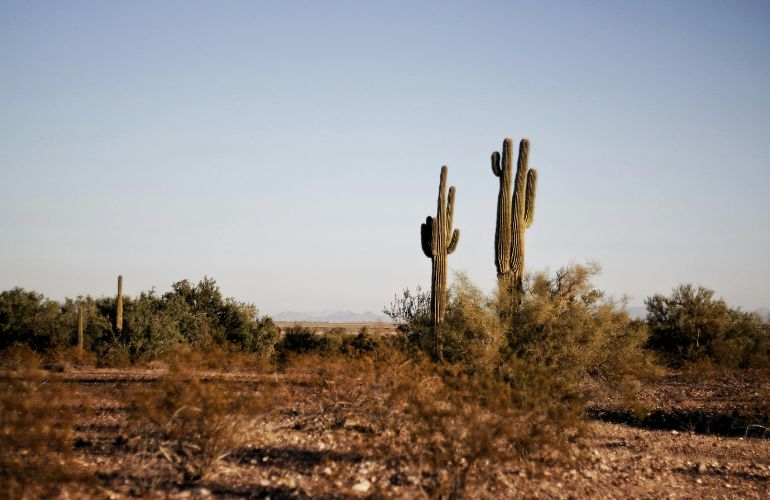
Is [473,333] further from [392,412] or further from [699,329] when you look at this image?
[699,329]

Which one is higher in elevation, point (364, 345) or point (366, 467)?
point (364, 345)

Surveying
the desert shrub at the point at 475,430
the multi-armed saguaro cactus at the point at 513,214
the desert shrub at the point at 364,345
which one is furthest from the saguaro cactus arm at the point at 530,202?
the desert shrub at the point at 475,430

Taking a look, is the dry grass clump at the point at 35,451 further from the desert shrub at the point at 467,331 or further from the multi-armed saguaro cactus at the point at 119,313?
the multi-armed saguaro cactus at the point at 119,313

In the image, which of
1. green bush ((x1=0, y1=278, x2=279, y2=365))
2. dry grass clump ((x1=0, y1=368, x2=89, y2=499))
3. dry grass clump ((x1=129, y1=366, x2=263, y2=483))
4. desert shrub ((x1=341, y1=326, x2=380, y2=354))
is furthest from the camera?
green bush ((x1=0, y1=278, x2=279, y2=365))

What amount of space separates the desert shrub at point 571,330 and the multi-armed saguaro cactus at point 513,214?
2.66ft

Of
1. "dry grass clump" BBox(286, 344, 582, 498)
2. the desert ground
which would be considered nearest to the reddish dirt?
the desert ground

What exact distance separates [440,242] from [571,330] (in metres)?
4.93

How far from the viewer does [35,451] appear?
6.96 meters

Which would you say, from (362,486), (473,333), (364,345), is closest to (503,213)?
(473,333)

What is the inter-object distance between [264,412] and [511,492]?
3431mm

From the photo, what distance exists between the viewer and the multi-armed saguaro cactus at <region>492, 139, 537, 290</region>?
57.2 ft

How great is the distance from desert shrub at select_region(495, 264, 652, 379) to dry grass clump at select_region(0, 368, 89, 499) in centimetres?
1014

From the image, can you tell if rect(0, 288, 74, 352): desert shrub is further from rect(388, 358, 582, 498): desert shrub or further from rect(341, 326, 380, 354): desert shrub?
rect(388, 358, 582, 498): desert shrub

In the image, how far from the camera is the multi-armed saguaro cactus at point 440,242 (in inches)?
709
